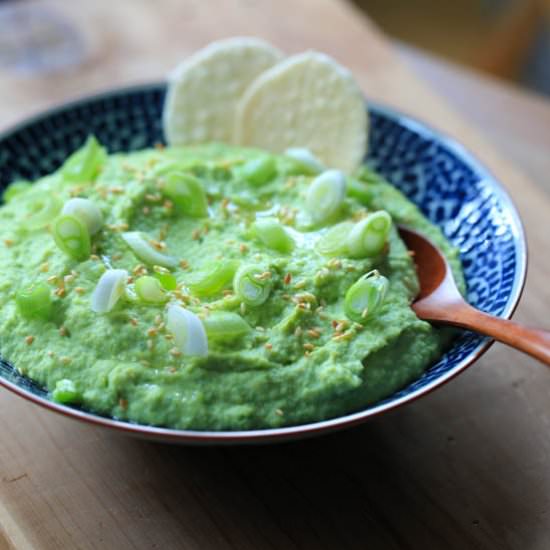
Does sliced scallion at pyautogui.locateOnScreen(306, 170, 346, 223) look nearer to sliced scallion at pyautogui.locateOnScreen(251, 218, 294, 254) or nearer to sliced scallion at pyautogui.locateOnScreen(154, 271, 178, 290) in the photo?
sliced scallion at pyautogui.locateOnScreen(251, 218, 294, 254)

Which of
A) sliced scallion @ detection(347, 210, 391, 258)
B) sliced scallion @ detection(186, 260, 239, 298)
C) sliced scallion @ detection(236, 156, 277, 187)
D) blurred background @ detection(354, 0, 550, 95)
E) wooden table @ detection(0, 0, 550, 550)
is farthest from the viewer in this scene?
blurred background @ detection(354, 0, 550, 95)

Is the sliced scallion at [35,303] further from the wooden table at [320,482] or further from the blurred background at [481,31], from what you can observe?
the blurred background at [481,31]

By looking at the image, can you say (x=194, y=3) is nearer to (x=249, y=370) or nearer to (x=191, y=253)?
(x=191, y=253)

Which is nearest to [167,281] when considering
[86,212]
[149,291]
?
[149,291]

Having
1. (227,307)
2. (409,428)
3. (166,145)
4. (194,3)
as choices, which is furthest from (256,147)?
(194,3)

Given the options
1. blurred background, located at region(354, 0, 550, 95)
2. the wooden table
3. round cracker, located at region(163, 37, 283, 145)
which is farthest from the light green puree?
blurred background, located at region(354, 0, 550, 95)

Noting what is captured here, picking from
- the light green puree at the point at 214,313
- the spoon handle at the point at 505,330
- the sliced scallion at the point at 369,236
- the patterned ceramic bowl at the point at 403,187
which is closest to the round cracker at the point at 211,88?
the patterned ceramic bowl at the point at 403,187
